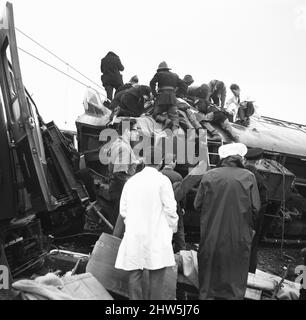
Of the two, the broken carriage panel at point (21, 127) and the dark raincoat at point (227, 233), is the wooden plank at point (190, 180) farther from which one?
the broken carriage panel at point (21, 127)

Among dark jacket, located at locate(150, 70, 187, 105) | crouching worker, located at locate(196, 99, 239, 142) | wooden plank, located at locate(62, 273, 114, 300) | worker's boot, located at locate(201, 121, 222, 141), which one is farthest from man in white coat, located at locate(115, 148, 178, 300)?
crouching worker, located at locate(196, 99, 239, 142)

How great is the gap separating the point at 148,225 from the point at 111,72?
561cm

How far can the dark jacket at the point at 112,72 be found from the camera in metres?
8.88

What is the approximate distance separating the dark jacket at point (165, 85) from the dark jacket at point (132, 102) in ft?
1.04

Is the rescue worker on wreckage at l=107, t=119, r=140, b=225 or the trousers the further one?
the rescue worker on wreckage at l=107, t=119, r=140, b=225

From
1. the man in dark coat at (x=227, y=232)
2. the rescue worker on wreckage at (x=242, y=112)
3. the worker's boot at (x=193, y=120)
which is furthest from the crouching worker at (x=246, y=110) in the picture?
the man in dark coat at (x=227, y=232)

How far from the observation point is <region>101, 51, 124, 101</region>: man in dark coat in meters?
8.88

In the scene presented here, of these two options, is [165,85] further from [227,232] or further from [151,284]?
[151,284]

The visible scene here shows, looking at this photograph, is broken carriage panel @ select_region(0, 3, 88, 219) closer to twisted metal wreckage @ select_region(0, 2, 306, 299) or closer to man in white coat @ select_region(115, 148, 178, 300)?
twisted metal wreckage @ select_region(0, 2, 306, 299)

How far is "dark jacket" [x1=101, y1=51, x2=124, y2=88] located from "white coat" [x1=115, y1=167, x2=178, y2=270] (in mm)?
5160

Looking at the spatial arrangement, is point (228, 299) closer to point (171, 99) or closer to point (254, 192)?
point (254, 192)

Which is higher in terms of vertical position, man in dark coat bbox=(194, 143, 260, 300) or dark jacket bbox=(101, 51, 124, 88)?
dark jacket bbox=(101, 51, 124, 88)

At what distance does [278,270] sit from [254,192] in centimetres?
268
